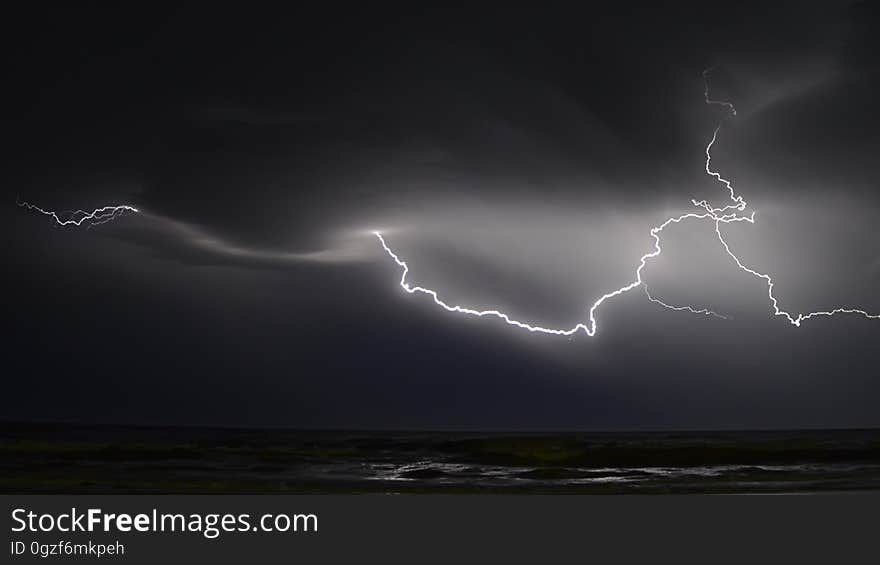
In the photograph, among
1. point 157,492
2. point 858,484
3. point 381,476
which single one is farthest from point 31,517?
point 858,484

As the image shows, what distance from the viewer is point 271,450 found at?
386 inches

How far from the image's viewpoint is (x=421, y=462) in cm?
872

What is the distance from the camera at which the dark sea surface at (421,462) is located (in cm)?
681

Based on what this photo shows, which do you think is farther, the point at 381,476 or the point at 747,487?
the point at 381,476

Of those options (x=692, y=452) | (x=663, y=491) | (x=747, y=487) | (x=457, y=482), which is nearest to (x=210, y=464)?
(x=457, y=482)

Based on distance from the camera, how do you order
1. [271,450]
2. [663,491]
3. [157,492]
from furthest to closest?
[271,450] < [663,491] < [157,492]

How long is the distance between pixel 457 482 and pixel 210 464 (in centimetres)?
280

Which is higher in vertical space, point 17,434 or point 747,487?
point 17,434

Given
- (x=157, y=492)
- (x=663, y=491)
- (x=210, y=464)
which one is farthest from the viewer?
(x=210, y=464)

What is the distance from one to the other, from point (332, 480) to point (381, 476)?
0.56m

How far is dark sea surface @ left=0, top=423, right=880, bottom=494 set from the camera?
6.81 m

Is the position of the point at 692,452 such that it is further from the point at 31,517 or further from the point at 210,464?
the point at 31,517

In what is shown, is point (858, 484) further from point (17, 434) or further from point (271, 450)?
point (17, 434)

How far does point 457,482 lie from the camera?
716cm
